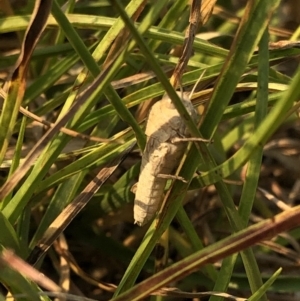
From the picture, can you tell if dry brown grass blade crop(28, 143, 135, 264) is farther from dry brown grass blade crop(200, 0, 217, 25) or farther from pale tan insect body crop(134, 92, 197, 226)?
dry brown grass blade crop(200, 0, 217, 25)

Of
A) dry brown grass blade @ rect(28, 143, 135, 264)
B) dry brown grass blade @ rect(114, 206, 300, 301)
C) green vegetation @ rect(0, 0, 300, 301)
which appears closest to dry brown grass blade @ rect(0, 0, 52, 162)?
green vegetation @ rect(0, 0, 300, 301)

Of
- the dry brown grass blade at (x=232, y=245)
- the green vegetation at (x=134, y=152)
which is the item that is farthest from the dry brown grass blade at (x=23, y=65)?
the dry brown grass blade at (x=232, y=245)

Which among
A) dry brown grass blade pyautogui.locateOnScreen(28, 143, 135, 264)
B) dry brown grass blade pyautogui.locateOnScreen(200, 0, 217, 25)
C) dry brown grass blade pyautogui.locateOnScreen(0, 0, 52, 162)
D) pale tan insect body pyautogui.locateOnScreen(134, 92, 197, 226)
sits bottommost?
dry brown grass blade pyautogui.locateOnScreen(28, 143, 135, 264)

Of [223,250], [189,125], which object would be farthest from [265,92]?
[223,250]

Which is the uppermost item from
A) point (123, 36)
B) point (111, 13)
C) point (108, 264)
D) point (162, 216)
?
point (111, 13)

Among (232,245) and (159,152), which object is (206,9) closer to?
(159,152)

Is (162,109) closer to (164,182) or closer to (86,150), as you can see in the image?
(164,182)

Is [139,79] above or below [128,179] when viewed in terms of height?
→ above
